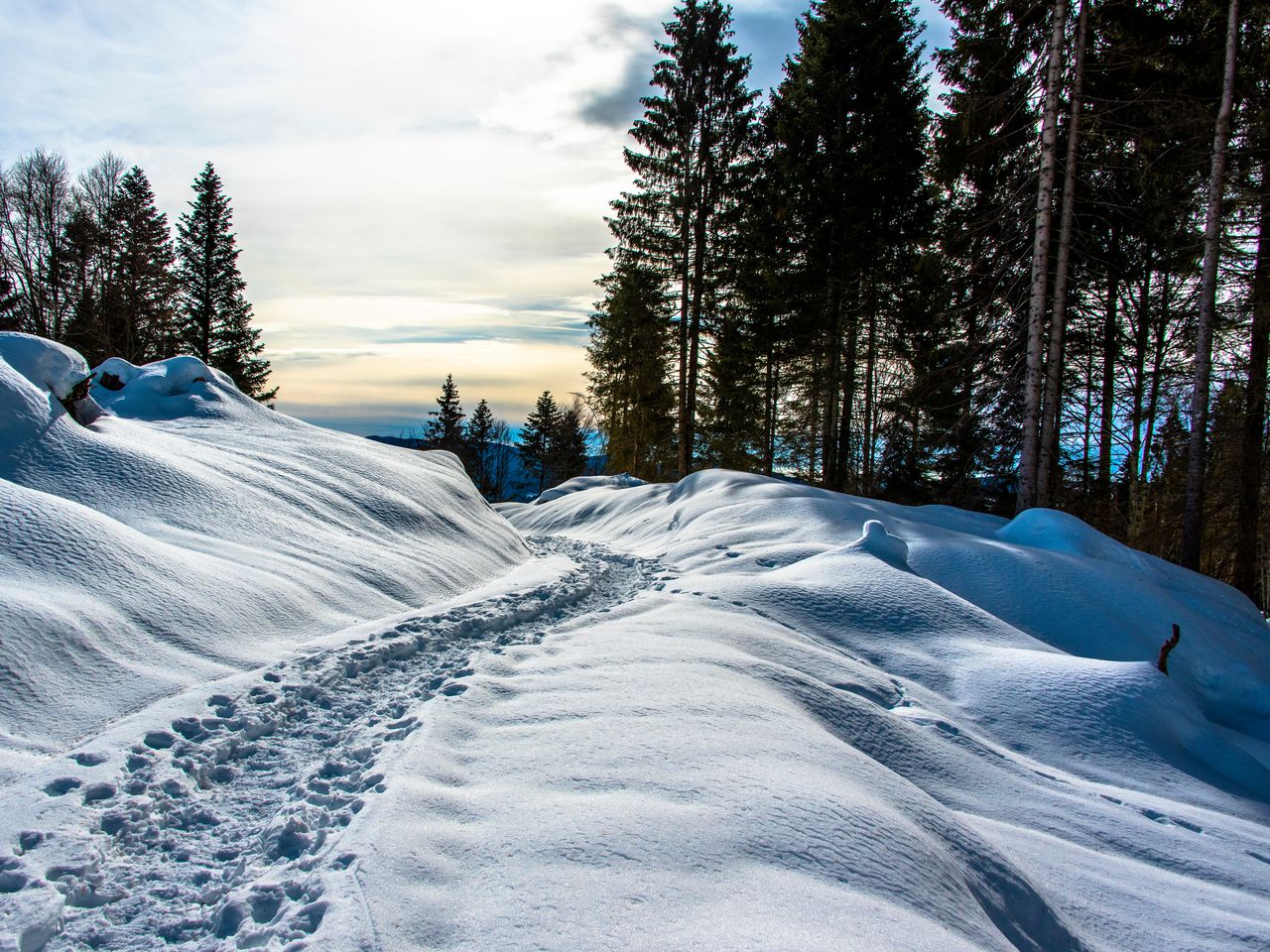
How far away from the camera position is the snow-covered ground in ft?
6.35

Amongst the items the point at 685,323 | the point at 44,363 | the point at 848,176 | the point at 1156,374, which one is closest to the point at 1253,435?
the point at 1156,374

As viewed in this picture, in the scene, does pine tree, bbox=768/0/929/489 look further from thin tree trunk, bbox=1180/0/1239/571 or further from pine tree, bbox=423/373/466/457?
pine tree, bbox=423/373/466/457

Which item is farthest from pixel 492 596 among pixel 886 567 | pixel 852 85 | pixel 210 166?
pixel 210 166

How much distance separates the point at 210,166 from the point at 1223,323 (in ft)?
121

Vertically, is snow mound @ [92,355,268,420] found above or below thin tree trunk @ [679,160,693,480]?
below

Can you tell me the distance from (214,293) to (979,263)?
30687mm

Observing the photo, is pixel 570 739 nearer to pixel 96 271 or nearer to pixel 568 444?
pixel 96 271

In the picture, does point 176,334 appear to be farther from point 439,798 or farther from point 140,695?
point 439,798

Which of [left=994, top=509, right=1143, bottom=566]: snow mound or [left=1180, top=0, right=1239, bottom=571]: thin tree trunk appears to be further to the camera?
[left=1180, top=0, right=1239, bottom=571]: thin tree trunk

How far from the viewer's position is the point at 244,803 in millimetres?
2551

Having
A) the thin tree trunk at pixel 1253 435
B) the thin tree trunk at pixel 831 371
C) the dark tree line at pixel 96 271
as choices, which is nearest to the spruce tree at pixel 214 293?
the dark tree line at pixel 96 271

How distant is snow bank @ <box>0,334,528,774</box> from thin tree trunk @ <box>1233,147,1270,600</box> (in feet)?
41.1

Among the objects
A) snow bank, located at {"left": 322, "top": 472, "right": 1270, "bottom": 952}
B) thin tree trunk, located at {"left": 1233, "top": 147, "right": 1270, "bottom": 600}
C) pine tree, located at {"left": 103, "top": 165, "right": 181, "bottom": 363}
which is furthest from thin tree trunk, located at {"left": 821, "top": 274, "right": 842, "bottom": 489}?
pine tree, located at {"left": 103, "top": 165, "right": 181, "bottom": 363}

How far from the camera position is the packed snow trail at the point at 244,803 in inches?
74.5
